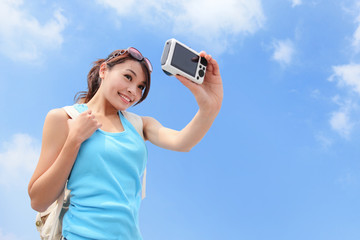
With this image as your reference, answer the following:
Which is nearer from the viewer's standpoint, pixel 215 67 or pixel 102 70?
pixel 215 67

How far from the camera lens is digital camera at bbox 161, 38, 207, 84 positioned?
93.5 inches

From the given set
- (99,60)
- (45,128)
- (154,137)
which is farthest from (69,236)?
(99,60)

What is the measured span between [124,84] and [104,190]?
2.82 ft

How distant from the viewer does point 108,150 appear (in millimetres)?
2355

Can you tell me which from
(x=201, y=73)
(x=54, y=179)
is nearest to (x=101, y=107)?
(x=54, y=179)

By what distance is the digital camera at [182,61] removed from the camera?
2374 millimetres

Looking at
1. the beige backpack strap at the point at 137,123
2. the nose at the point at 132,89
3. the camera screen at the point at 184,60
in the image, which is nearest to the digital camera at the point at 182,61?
the camera screen at the point at 184,60

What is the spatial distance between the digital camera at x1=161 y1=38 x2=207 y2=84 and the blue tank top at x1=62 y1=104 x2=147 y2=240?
2.17 ft

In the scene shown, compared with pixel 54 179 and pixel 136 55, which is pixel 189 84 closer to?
pixel 136 55

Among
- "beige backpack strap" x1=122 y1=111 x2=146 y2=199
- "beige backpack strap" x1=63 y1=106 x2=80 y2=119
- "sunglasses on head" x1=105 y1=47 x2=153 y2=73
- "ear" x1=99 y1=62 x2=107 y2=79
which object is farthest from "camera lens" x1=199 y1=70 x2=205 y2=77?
"beige backpack strap" x1=63 y1=106 x2=80 y2=119

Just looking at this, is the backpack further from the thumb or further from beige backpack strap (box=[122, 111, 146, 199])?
the thumb

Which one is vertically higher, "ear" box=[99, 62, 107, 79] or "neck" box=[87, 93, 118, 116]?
"ear" box=[99, 62, 107, 79]

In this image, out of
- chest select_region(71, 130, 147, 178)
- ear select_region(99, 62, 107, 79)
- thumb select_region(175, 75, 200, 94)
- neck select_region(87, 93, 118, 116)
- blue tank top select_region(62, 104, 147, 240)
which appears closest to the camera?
blue tank top select_region(62, 104, 147, 240)

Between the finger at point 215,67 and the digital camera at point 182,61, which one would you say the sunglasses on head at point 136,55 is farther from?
the finger at point 215,67
